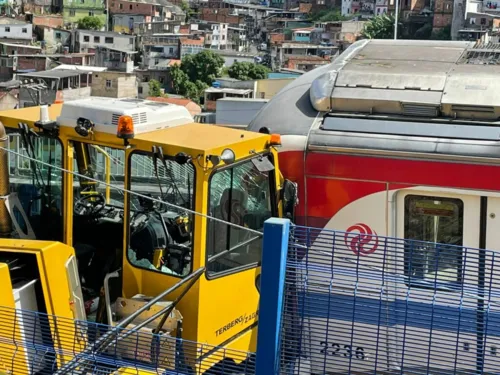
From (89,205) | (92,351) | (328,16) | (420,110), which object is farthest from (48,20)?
(92,351)

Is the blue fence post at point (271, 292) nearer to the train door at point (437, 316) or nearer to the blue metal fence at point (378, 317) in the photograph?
the blue metal fence at point (378, 317)

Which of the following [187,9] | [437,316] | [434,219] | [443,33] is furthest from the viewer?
[187,9]

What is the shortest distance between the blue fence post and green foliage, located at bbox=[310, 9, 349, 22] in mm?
92743

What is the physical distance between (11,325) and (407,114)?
3372mm

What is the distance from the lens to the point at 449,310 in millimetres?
3865

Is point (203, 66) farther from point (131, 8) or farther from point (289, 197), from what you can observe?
point (289, 197)

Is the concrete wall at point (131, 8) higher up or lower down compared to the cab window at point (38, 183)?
higher up

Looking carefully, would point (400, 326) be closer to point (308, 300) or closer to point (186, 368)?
point (308, 300)

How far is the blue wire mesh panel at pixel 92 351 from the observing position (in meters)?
4.41

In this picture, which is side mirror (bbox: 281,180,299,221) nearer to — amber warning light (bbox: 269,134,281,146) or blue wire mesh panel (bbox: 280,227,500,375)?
amber warning light (bbox: 269,134,281,146)

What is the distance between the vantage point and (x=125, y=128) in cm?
510

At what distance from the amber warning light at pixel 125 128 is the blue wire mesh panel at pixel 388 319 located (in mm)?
1560

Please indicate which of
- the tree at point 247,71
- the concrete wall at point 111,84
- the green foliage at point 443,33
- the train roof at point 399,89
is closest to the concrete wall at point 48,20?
the tree at point 247,71

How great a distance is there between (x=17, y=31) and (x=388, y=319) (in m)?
65.2
